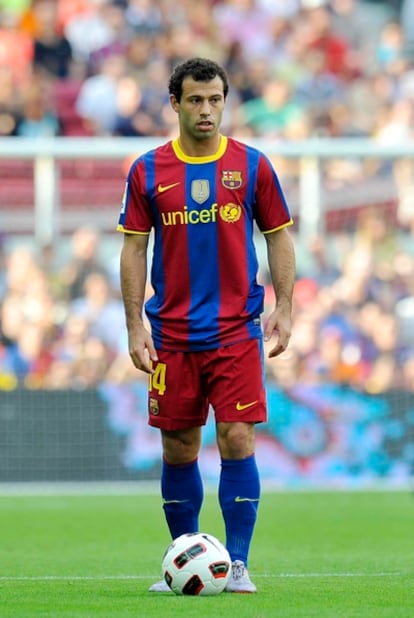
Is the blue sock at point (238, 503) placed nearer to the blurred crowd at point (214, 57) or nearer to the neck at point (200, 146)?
the neck at point (200, 146)

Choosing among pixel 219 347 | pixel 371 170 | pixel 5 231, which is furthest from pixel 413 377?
pixel 219 347

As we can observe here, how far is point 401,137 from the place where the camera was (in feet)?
57.1

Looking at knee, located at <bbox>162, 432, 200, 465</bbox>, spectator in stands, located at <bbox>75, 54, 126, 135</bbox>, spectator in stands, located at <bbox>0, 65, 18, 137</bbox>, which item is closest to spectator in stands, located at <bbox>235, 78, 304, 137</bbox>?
spectator in stands, located at <bbox>75, 54, 126, 135</bbox>

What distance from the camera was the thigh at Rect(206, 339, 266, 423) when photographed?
22.1 ft

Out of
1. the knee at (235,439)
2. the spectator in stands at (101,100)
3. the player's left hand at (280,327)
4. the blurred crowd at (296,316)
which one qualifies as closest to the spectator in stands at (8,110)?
the spectator in stands at (101,100)

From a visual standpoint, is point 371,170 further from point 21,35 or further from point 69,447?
point 21,35

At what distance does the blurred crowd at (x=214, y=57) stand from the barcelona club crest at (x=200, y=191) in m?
9.49

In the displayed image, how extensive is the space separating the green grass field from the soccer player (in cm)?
49

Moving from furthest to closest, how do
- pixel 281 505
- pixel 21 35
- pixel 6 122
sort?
pixel 21 35
pixel 6 122
pixel 281 505

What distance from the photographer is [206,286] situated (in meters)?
6.88

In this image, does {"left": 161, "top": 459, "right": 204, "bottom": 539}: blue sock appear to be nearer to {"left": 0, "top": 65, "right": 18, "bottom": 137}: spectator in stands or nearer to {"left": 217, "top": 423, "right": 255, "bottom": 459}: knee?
{"left": 217, "top": 423, "right": 255, "bottom": 459}: knee

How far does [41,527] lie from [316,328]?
15.4 ft

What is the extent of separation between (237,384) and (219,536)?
353 cm

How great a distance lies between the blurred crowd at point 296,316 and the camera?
580 inches
